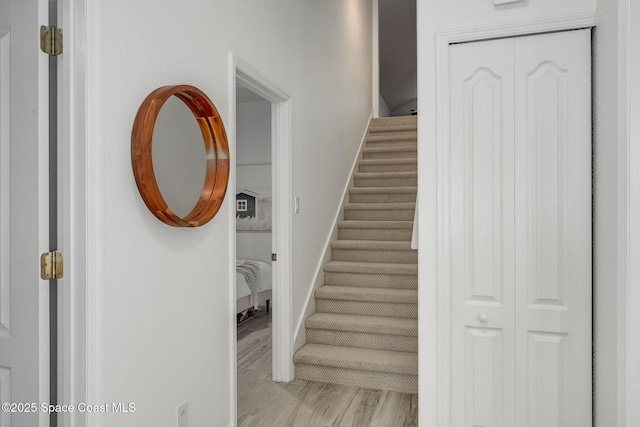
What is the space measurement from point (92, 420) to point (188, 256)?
2.44 feet

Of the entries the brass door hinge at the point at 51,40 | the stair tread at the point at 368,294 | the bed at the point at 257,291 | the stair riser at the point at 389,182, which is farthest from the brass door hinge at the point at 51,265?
the stair riser at the point at 389,182

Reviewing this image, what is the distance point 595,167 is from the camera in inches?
68.2

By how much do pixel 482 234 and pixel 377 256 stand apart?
6.91 ft

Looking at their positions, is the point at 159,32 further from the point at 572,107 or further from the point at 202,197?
the point at 572,107

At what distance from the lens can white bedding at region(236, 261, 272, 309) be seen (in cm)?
468

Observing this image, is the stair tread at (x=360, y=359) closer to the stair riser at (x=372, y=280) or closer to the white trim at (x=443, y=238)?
the stair riser at (x=372, y=280)

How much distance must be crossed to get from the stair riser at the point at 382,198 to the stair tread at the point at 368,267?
96 cm

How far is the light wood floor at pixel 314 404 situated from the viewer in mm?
2545

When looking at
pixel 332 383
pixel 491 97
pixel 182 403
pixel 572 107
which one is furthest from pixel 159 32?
pixel 332 383

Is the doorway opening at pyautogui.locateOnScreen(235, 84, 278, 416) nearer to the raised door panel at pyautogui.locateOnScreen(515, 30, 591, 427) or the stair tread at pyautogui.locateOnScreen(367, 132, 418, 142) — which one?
the stair tread at pyautogui.locateOnScreen(367, 132, 418, 142)

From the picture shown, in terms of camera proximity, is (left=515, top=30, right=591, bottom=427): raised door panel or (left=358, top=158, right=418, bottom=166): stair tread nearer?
(left=515, top=30, right=591, bottom=427): raised door panel

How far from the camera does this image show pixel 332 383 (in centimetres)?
309

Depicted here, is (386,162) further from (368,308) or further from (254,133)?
(368,308)
